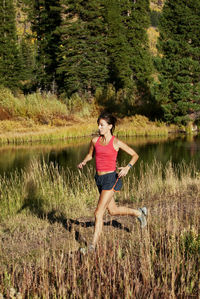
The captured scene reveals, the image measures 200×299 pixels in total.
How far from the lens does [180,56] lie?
26953mm

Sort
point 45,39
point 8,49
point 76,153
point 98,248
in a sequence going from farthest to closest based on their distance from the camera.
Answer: point 8,49 → point 45,39 → point 76,153 → point 98,248

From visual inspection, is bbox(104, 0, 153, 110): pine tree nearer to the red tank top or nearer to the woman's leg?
the red tank top

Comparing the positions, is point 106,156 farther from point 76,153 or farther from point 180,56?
point 180,56

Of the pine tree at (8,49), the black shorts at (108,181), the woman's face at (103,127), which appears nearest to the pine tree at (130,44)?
the pine tree at (8,49)

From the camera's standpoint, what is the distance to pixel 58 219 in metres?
6.60

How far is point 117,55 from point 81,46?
15.4 ft

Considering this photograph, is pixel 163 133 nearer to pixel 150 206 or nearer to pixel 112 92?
pixel 112 92

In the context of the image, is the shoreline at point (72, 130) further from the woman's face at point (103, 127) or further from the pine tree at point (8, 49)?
the woman's face at point (103, 127)

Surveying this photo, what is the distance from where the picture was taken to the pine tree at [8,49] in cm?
3725

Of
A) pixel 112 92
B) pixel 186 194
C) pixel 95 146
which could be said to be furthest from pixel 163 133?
pixel 95 146

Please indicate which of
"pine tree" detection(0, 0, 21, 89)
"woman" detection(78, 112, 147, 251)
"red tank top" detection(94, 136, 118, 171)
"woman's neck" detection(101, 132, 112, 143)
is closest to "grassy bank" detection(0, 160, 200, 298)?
"woman" detection(78, 112, 147, 251)

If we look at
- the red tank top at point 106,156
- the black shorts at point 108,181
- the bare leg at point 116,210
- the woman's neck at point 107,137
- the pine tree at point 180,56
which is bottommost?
the bare leg at point 116,210

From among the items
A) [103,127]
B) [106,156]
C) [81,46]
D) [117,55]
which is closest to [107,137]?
[103,127]

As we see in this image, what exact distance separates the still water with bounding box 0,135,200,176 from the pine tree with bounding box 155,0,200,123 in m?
4.18
